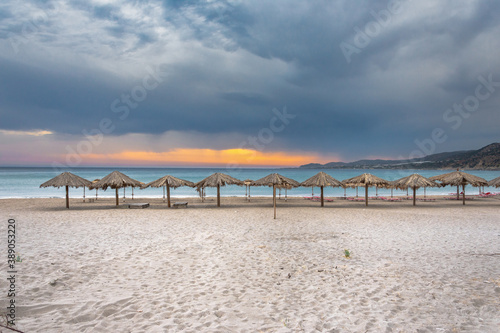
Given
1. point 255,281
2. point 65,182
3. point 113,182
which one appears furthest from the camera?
point 113,182

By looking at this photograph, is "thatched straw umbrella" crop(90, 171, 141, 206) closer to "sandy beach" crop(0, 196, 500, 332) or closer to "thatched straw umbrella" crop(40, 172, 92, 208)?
"thatched straw umbrella" crop(40, 172, 92, 208)

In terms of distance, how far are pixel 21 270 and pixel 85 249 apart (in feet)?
5.54

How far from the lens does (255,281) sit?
17.0 ft

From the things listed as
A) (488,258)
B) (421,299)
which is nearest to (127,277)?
(421,299)

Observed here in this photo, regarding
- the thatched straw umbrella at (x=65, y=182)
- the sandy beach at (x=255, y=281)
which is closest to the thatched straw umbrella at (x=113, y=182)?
the thatched straw umbrella at (x=65, y=182)

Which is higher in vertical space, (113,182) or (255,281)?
(113,182)

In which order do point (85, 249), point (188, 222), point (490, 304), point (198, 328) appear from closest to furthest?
1. point (198, 328)
2. point (490, 304)
3. point (85, 249)
4. point (188, 222)

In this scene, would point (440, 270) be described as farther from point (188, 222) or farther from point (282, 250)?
point (188, 222)

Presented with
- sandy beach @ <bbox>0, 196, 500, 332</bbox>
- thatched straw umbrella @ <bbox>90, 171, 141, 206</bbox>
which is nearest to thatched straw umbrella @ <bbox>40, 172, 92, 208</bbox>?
thatched straw umbrella @ <bbox>90, 171, 141, 206</bbox>

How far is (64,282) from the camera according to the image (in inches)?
197

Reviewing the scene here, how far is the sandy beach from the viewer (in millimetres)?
3768

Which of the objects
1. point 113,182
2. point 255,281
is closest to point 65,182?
point 113,182

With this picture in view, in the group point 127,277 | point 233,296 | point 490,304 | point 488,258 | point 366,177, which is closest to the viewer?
point 490,304

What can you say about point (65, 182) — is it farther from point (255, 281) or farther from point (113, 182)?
point (255, 281)
